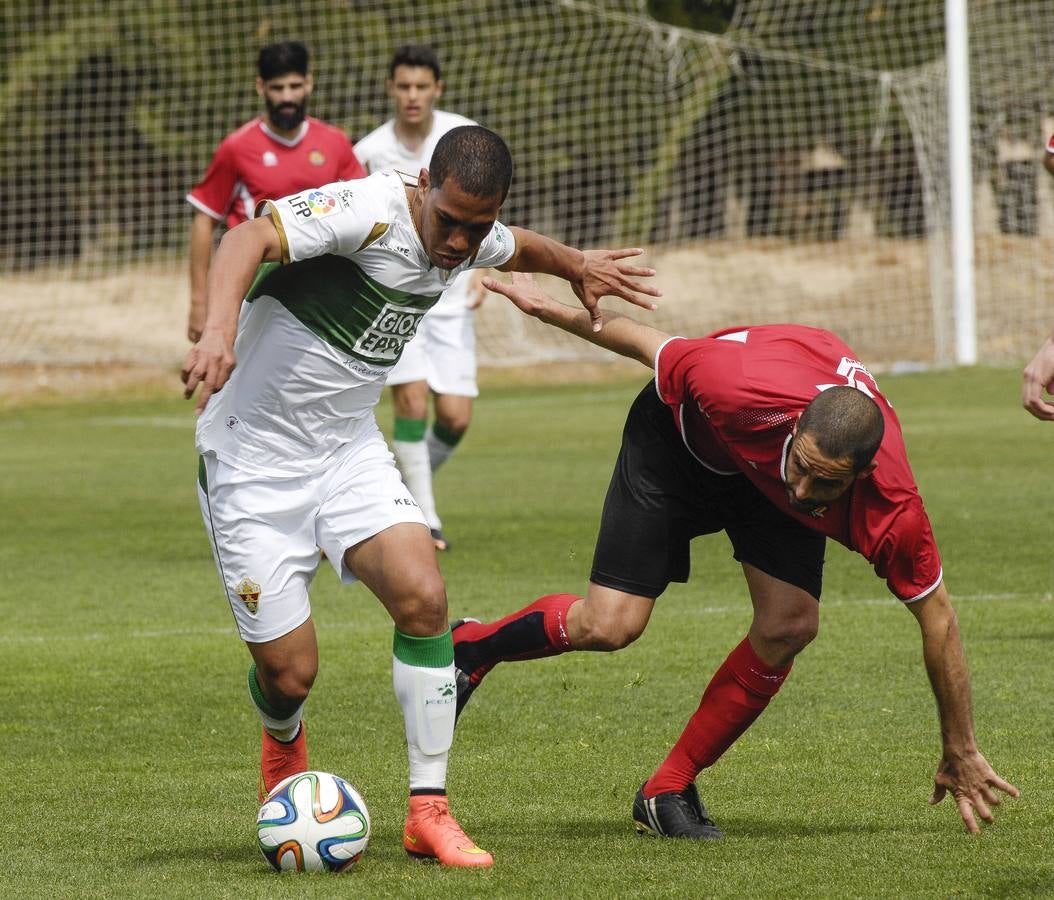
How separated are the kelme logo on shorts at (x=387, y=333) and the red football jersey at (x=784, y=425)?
73cm

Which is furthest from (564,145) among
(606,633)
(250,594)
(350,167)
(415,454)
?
(250,594)

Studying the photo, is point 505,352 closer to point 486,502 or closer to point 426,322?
point 486,502

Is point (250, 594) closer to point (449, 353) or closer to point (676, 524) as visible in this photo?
point (676, 524)

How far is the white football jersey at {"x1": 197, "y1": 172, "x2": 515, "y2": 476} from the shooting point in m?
4.91

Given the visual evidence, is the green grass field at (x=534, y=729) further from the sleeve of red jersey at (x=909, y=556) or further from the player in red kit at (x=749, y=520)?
the sleeve of red jersey at (x=909, y=556)

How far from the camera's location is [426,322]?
1139 centimetres

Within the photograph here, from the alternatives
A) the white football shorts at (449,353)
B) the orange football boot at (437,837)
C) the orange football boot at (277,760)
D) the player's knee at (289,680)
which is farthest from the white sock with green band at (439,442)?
the orange football boot at (437,837)

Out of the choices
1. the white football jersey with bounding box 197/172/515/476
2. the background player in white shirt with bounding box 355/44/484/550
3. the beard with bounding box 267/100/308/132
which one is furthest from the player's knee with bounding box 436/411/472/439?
the white football jersey with bounding box 197/172/515/476

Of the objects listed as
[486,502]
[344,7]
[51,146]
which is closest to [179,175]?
[51,146]

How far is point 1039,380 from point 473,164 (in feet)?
5.25

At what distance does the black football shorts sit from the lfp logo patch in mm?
1209

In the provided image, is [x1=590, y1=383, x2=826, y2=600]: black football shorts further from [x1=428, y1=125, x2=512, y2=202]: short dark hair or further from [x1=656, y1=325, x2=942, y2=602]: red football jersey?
[x1=428, y1=125, x2=512, y2=202]: short dark hair

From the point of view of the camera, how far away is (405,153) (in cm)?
1119

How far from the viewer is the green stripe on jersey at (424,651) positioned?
4.89 m
